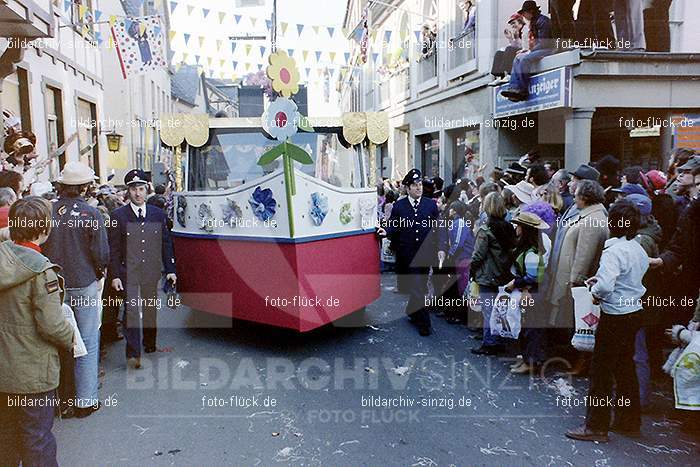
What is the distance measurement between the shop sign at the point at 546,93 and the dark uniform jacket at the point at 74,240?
7.81 meters

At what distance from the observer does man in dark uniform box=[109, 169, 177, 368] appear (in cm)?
569

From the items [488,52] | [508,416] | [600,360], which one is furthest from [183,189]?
[488,52]

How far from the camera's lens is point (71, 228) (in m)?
4.61

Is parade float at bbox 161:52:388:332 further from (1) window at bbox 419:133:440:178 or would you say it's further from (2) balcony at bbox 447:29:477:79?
(1) window at bbox 419:133:440:178

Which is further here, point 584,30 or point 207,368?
point 584,30

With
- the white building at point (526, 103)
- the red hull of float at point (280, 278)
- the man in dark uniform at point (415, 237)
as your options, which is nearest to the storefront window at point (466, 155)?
the white building at point (526, 103)

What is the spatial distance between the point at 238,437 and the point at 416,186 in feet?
13.6

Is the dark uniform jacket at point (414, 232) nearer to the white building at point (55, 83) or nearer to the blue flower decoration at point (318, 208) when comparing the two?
the blue flower decoration at point (318, 208)

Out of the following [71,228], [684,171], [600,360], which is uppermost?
[684,171]

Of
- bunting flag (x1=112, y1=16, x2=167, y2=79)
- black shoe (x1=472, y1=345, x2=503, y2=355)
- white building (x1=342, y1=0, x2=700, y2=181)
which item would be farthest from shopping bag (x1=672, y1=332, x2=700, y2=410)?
bunting flag (x1=112, y1=16, x2=167, y2=79)

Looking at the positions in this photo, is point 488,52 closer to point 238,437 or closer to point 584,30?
point 584,30

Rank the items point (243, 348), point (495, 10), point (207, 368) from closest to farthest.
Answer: point (207, 368) < point (243, 348) < point (495, 10)

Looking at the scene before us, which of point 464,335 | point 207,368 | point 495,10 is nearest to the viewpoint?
point 207,368

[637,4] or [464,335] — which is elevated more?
[637,4]
